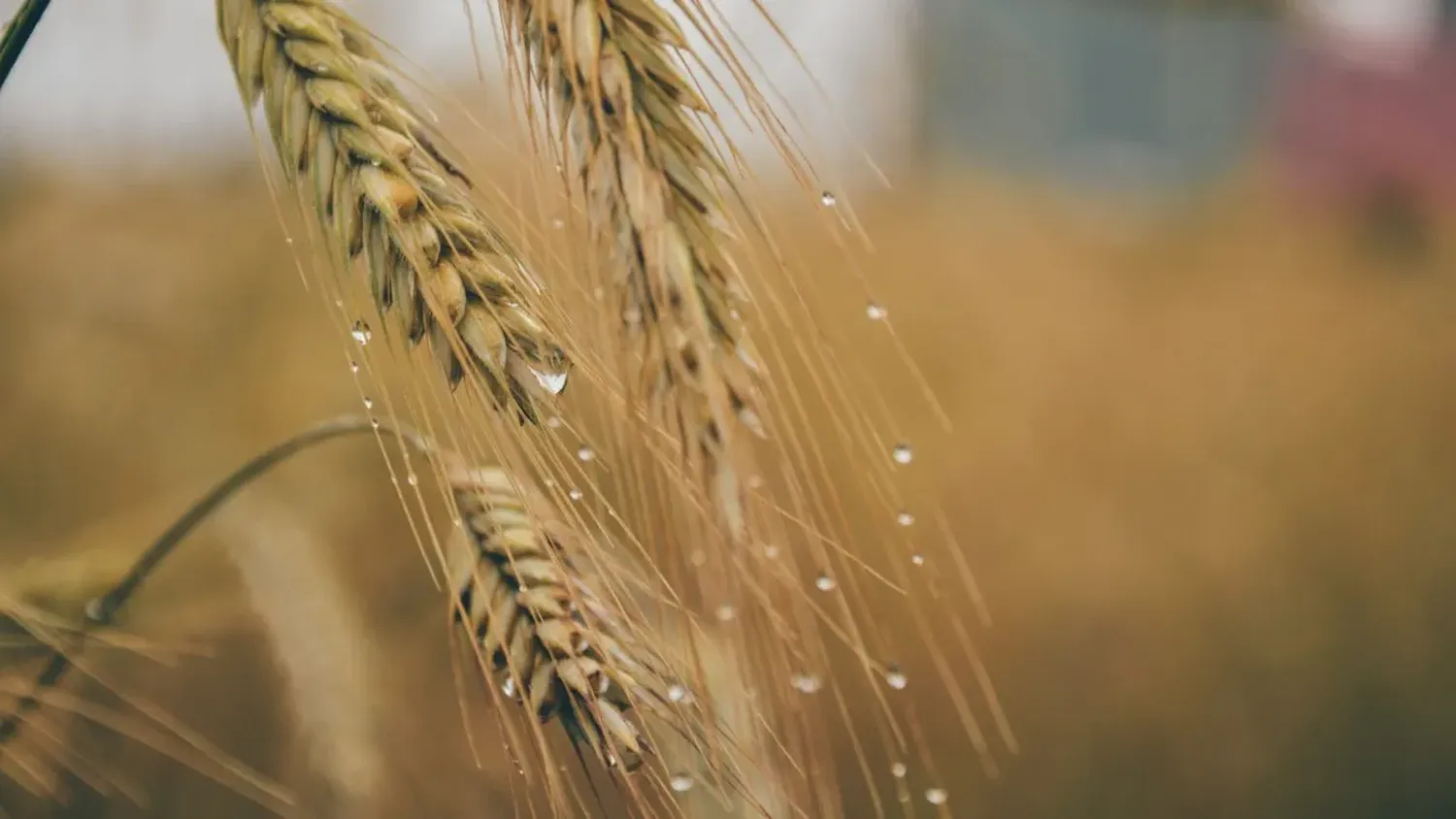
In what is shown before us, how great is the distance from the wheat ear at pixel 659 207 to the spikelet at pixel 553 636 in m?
0.05

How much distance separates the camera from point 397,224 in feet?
0.76

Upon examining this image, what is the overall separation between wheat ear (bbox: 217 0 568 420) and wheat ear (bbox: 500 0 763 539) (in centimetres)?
3

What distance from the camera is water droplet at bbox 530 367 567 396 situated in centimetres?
23

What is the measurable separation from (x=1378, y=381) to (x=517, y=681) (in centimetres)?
123

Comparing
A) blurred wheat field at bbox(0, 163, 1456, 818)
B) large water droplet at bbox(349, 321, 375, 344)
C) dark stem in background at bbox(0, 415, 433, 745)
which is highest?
large water droplet at bbox(349, 321, 375, 344)

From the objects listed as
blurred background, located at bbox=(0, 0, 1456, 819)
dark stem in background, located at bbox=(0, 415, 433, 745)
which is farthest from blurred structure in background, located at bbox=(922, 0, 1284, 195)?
dark stem in background, located at bbox=(0, 415, 433, 745)

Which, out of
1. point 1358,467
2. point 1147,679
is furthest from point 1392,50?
point 1147,679

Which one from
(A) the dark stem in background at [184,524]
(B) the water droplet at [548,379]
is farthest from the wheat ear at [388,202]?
(A) the dark stem in background at [184,524]

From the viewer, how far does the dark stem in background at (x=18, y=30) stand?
0.27 meters

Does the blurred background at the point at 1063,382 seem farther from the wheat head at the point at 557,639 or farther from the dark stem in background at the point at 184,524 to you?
the wheat head at the point at 557,639

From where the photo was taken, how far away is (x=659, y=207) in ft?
0.71

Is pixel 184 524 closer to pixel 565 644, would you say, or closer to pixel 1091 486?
pixel 565 644

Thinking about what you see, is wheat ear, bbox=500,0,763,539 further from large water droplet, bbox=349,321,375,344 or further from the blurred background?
the blurred background

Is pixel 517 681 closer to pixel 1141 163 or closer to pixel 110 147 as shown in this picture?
pixel 110 147
